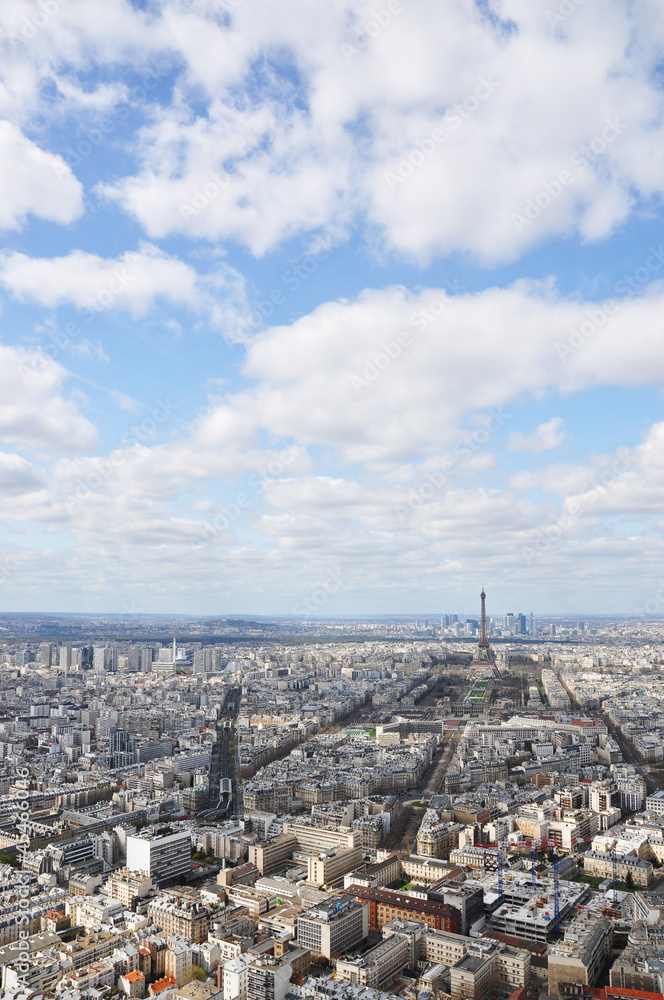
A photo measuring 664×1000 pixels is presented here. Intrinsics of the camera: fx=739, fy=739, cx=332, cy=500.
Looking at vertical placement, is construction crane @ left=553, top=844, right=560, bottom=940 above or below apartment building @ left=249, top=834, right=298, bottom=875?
above

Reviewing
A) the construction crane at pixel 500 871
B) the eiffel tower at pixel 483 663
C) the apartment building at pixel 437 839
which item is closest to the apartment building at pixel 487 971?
the construction crane at pixel 500 871

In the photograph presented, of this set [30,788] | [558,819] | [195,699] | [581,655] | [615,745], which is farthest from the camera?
[581,655]

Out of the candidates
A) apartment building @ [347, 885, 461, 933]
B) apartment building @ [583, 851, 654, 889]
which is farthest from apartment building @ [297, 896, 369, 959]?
apartment building @ [583, 851, 654, 889]

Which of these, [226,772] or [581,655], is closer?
[226,772]

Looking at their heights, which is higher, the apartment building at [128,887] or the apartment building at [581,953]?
the apartment building at [581,953]

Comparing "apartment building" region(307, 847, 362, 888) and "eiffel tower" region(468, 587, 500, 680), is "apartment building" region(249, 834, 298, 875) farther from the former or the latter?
"eiffel tower" region(468, 587, 500, 680)

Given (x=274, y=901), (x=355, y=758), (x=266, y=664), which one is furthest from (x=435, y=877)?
(x=266, y=664)

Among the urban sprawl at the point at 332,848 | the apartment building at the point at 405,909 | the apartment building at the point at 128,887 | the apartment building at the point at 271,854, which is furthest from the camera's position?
the apartment building at the point at 271,854

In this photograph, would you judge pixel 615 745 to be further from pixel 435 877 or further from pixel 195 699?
pixel 195 699

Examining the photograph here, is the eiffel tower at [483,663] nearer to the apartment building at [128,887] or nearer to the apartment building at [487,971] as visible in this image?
the apartment building at [128,887]

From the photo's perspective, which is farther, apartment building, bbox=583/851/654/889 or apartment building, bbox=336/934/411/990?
apartment building, bbox=583/851/654/889

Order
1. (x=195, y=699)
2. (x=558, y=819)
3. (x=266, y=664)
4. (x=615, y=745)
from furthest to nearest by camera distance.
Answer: (x=266, y=664), (x=195, y=699), (x=615, y=745), (x=558, y=819)
